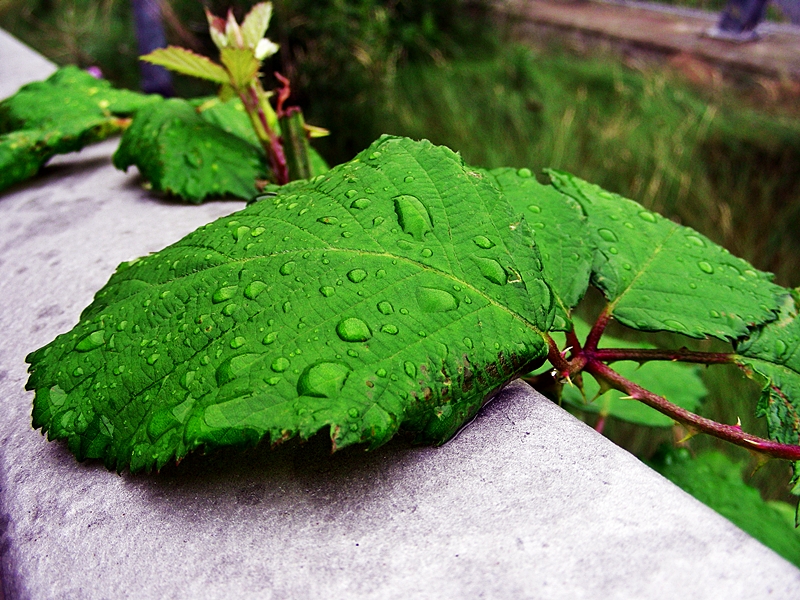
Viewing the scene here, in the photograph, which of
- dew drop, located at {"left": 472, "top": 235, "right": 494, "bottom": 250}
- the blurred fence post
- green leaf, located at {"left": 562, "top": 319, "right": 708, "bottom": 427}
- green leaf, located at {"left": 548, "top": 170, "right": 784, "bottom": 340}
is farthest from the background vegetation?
dew drop, located at {"left": 472, "top": 235, "right": 494, "bottom": 250}

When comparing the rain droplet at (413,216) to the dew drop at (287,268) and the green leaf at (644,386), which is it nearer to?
the dew drop at (287,268)

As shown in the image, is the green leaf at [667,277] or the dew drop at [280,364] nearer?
the dew drop at [280,364]

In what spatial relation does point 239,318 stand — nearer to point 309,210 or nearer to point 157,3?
point 309,210

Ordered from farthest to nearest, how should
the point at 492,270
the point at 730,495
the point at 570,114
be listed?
the point at 570,114 < the point at 730,495 < the point at 492,270

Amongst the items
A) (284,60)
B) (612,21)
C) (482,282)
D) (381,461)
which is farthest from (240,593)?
(612,21)

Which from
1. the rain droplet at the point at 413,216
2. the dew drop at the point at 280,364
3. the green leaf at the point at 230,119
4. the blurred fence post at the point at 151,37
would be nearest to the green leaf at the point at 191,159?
the green leaf at the point at 230,119

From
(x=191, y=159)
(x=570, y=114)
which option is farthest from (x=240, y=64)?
(x=570, y=114)

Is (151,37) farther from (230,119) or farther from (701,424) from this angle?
(701,424)
